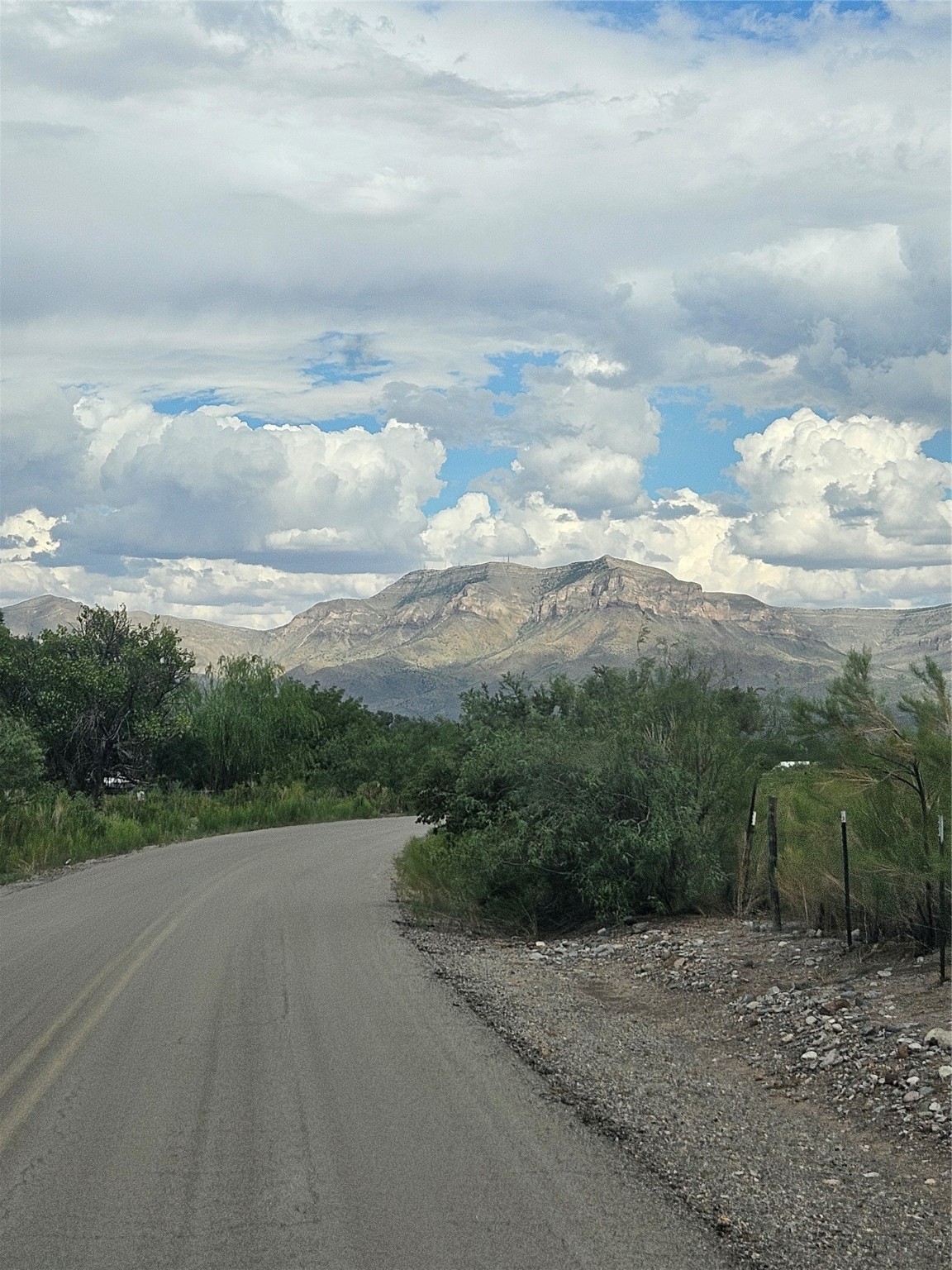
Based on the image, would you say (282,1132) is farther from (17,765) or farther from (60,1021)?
(17,765)

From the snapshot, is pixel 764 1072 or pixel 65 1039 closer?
pixel 764 1072

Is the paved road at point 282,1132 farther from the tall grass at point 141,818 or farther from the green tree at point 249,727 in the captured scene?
the green tree at point 249,727

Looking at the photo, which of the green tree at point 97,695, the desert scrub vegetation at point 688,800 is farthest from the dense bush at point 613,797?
the green tree at point 97,695

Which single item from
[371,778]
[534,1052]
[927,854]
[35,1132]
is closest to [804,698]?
[927,854]

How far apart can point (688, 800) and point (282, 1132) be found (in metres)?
9.81

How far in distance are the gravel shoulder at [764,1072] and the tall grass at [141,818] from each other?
17032 mm

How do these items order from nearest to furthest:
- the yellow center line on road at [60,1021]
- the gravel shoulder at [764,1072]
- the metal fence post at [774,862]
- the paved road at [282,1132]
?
the paved road at [282,1132]
the gravel shoulder at [764,1072]
the yellow center line on road at [60,1021]
the metal fence post at [774,862]

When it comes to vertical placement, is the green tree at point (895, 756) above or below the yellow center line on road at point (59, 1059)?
above

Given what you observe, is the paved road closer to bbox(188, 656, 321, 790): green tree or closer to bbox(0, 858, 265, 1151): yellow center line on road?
bbox(0, 858, 265, 1151): yellow center line on road

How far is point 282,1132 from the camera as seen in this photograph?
23.4 feet

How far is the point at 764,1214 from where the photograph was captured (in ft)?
19.2

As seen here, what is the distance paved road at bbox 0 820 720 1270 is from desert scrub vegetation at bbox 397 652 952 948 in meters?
3.18

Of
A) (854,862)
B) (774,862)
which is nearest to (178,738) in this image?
(774,862)

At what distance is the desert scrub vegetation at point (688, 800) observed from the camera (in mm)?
11852
